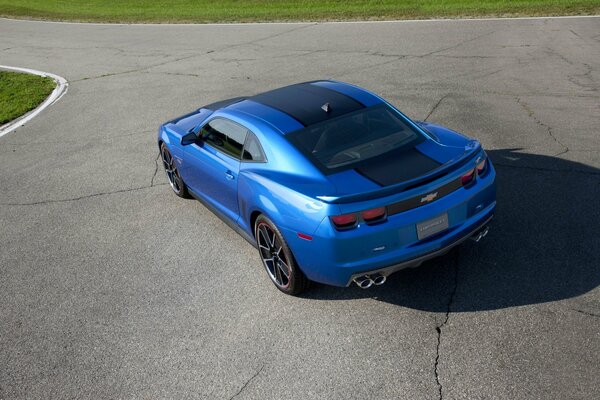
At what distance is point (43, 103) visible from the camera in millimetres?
13078

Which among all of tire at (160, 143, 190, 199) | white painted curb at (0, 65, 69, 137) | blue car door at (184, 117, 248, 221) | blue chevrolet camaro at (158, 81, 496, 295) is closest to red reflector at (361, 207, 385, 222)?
blue chevrolet camaro at (158, 81, 496, 295)

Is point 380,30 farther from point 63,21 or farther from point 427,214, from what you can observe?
point 63,21

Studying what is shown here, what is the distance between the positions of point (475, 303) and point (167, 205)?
4091mm

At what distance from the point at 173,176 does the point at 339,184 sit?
3.46 m

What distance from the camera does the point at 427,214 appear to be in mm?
4574

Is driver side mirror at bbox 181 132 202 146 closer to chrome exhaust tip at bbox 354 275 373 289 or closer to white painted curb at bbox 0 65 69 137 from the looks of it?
chrome exhaust tip at bbox 354 275 373 289

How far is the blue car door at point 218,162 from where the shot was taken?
5.75 m

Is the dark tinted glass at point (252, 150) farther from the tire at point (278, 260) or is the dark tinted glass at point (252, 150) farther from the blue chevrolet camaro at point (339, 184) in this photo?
the tire at point (278, 260)

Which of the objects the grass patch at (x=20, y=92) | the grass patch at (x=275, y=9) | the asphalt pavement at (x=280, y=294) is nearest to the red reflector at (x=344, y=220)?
the asphalt pavement at (x=280, y=294)

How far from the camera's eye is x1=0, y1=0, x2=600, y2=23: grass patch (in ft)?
60.0

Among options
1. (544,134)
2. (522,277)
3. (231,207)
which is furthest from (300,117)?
(544,134)

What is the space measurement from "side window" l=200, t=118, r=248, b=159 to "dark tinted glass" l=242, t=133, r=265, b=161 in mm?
87

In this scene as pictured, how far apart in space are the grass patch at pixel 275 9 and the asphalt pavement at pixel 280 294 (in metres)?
7.79

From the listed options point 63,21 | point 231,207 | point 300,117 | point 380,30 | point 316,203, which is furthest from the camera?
point 63,21
